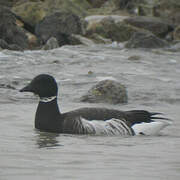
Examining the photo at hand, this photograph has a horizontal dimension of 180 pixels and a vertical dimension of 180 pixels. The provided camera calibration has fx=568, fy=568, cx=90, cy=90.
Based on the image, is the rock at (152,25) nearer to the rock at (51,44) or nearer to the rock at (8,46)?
the rock at (51,44)

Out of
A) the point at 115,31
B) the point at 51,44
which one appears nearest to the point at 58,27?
the point at 51,44

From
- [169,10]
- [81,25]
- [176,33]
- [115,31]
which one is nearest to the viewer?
[81,25]

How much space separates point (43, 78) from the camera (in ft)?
34.6

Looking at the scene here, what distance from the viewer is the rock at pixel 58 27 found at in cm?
2758

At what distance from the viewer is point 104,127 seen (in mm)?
9945

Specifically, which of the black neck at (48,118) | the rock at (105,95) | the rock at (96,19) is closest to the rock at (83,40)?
the rock at (96,19)

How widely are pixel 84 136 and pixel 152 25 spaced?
23.8 m

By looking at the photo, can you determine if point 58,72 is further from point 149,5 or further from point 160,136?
Result: point 149,5

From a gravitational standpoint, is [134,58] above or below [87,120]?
below

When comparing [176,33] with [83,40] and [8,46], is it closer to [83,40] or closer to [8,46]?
[83,40]

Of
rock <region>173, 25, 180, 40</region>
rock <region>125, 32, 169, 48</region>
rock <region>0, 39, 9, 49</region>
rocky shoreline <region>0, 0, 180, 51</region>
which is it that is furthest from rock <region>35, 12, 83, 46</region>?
rock <region>173, 25, 180, 40</region>

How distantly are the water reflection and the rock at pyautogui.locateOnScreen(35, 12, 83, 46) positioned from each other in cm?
1780

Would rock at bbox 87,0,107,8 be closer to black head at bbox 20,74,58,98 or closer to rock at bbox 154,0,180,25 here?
rock at bbox 154,0,180,25

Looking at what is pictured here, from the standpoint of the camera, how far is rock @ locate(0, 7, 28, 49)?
25.4m
